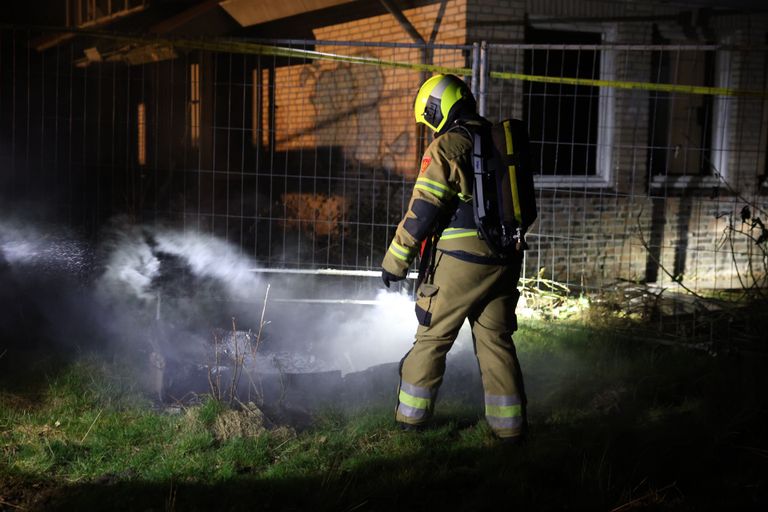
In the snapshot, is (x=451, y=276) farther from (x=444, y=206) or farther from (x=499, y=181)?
(x=499, y=181)

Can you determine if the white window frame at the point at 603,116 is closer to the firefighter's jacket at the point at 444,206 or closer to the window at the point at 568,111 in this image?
the window at the point at 568,111

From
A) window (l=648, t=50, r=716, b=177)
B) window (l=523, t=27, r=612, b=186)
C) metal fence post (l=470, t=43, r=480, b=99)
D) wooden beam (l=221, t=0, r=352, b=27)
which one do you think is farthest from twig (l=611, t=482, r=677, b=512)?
wooden beam (l=221, t=0, r=352, b=27)

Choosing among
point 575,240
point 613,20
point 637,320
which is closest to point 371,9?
point 613,20

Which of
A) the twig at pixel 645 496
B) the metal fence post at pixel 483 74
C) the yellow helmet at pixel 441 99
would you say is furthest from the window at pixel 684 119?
the twig at pixel 645 496

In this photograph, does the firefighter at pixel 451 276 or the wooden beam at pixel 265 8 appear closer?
the firefighter at pixel 451 276

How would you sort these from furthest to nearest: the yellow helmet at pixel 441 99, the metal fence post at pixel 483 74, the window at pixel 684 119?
the window at pixel 684 119 → the metal fence post at pixel 483 74 → the yellow helmet at pixel 441 99

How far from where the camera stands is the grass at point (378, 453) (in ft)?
11.7

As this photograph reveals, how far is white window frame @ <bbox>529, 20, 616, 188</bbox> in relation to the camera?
8.98 meters

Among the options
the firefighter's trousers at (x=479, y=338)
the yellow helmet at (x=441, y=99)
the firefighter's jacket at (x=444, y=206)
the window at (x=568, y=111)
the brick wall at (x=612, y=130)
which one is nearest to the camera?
the firefighter's jacket at (x=444, y=206)

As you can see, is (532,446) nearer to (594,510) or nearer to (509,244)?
(594,510)

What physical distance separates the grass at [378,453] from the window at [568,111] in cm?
439

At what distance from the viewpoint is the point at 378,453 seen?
4.12 metres

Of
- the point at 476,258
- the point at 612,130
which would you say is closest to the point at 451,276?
the point at 476,258

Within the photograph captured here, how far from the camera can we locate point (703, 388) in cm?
530
